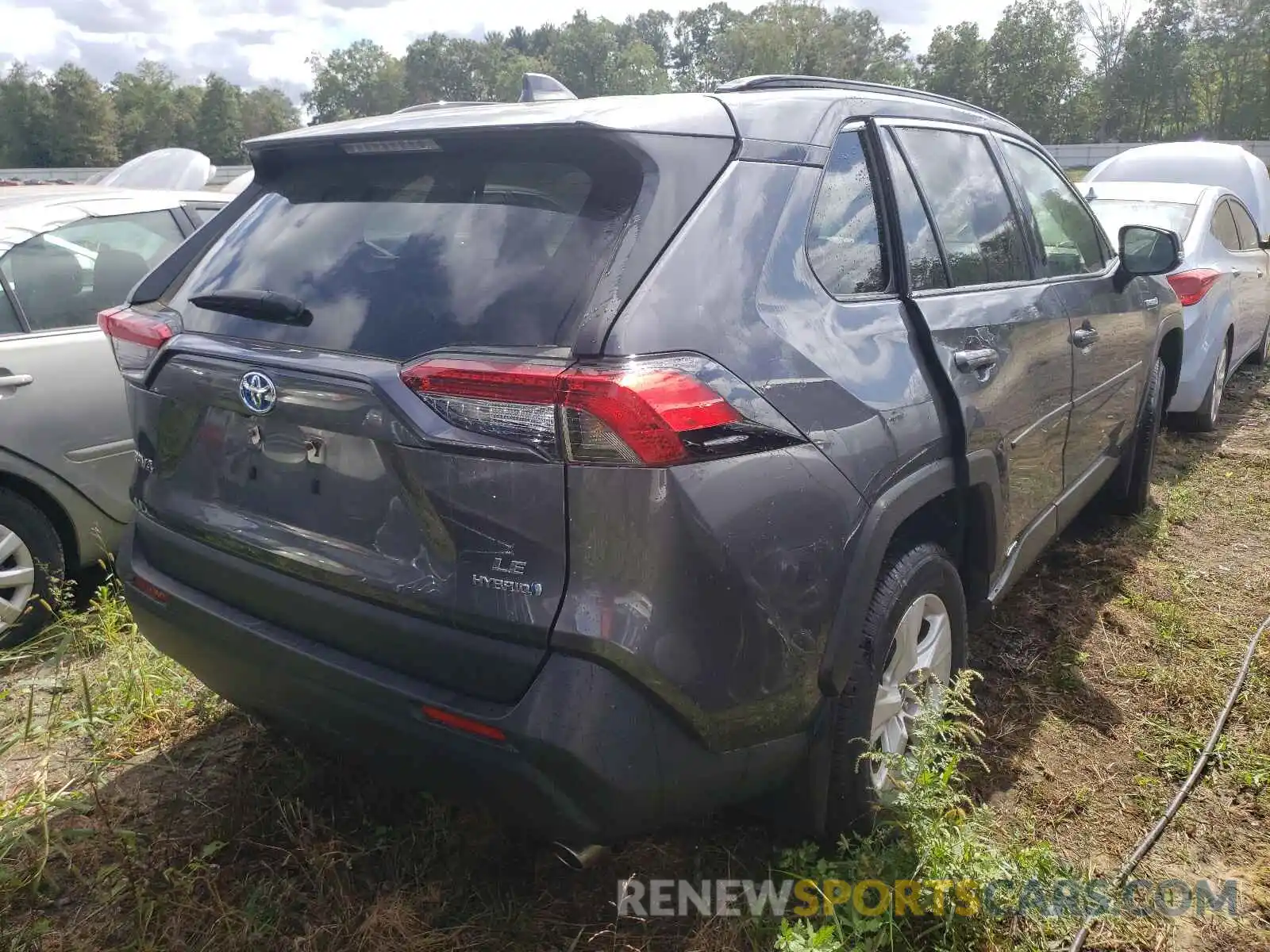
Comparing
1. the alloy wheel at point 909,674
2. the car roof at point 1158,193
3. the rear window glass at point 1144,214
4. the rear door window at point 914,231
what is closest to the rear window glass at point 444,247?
the rear door window at point 914,231

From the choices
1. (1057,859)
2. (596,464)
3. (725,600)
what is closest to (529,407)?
(596,464)

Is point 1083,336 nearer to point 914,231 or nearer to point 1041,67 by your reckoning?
point 914,231

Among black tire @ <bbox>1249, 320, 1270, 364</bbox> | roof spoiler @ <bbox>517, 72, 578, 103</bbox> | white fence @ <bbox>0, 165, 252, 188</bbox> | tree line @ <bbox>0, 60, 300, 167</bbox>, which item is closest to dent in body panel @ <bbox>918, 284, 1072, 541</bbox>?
roof spoiler @ <bbox>517, 72, 578, 103</bbox>

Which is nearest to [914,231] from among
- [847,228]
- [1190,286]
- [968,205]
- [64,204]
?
[847,228]

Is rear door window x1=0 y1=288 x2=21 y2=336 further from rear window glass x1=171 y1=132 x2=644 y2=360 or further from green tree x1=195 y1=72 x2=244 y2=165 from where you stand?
green tree x1=195 y1=72 x2=244 y2=165

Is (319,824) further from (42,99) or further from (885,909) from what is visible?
(42,99)

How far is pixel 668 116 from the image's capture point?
1902 millimetres

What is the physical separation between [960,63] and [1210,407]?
79.8 metres

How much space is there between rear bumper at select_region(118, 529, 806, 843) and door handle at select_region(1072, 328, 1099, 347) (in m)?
1.95

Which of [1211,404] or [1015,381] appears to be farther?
[1211,404]

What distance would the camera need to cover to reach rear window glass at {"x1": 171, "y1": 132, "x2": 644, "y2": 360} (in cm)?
179

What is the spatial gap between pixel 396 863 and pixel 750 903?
2.84 feet

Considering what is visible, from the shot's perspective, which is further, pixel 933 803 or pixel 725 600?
pixel 933 803

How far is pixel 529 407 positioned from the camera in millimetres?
1659
